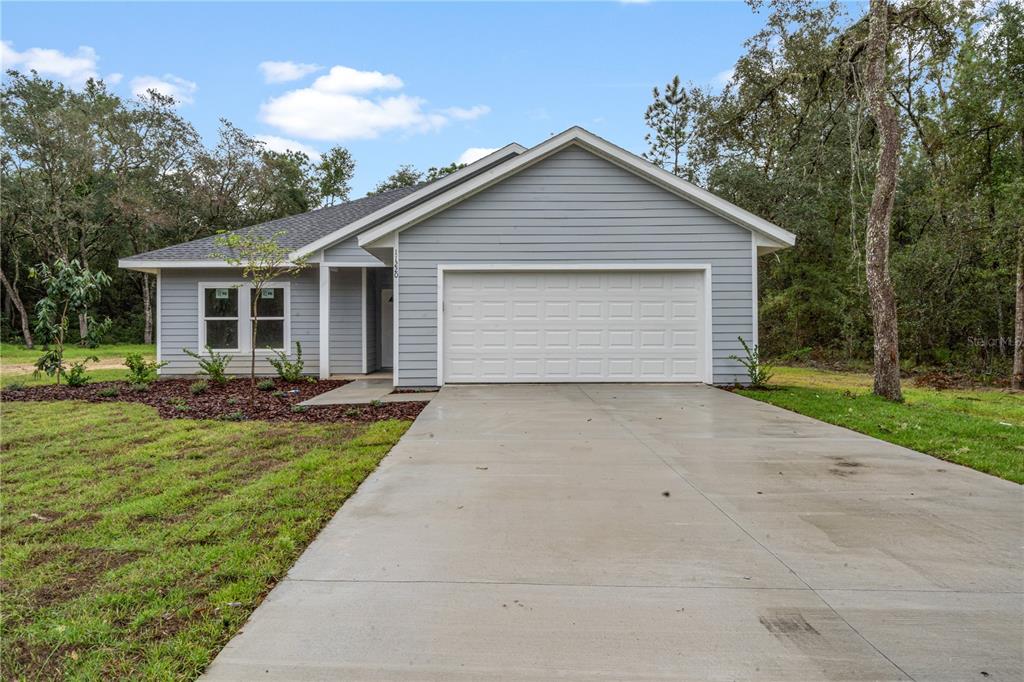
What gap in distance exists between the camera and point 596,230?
10.4m

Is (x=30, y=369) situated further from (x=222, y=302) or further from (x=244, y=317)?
(x=244, y=317)

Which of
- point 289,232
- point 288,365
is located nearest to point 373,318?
point 288,365

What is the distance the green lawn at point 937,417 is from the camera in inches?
214

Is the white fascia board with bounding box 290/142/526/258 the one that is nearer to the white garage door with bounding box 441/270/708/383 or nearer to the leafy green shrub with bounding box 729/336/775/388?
the white garage door with bounding box 441/270/708/383

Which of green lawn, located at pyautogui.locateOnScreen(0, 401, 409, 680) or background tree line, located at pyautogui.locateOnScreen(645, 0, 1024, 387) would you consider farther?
background tree line, located at pyautogui.locateOnScreen(645, 0, 1024, 387)

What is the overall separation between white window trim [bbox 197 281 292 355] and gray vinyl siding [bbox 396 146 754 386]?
4.42m

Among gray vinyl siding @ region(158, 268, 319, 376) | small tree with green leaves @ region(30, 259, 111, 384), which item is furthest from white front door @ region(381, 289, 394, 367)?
small tree with green leaves @ region(30, 259, 111, 384)

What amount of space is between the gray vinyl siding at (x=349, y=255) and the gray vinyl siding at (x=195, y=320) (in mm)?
1200

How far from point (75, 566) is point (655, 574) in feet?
10.0

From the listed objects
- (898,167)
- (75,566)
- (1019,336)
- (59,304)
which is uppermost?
(898,167)

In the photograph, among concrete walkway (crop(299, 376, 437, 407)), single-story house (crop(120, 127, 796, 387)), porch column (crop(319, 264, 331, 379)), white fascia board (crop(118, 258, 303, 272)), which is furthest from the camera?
white fascia board (crop(118, 258, 303, 272))

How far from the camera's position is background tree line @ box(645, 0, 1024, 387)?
394 inches

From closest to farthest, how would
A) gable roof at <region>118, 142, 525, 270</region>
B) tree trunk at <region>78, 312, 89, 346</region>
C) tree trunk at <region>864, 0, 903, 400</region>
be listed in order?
tree trunk at <region>864, 0, 903, 400</region>, gable roof at <region>118, 142, 525, 270</region>, tree trunk at <region>78, 312, 89, 346</region>

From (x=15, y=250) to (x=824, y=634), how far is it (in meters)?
37.6
